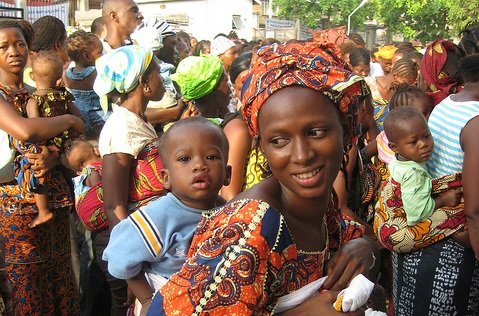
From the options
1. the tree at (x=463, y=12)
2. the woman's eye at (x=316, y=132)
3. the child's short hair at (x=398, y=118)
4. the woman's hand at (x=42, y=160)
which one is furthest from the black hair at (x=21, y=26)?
the tree at (x=463, y=12)

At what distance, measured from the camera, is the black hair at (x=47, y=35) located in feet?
15.5

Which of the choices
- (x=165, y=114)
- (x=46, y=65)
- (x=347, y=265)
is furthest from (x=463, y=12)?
(x=347, y=265)

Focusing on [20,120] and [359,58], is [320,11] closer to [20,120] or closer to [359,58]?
[359,58]

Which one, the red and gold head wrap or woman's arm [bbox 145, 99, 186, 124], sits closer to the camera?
the red and gold head wrap

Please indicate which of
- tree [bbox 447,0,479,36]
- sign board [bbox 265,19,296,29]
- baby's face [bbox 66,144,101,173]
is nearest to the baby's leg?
baby's face [bbox 66,144,101,173]

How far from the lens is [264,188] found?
1.65m

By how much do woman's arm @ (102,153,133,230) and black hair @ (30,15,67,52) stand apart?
2.14 meters

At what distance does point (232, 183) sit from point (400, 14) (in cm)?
4195

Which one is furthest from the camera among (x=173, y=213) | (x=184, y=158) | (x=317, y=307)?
(x=184, y=158)

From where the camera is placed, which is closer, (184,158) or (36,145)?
(184,158)

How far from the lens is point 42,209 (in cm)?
384

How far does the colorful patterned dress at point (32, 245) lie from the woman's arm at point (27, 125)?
0.50 ft

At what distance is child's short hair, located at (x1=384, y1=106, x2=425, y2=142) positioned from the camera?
3.33m

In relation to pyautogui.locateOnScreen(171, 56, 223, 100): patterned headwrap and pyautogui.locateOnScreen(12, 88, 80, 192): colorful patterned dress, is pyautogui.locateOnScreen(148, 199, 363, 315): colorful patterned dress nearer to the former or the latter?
pyautogui.locateOnScreen(171, 56, 223, 100): patterned headwrap
